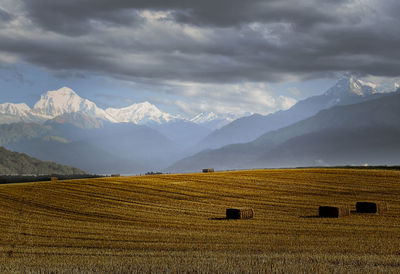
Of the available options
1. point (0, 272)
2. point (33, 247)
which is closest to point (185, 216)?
point (33, 247)

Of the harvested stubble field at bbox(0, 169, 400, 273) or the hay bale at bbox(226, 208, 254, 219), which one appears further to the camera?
the hay bale at bbox(226, 208, 254, 219)

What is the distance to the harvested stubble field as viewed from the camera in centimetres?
1872

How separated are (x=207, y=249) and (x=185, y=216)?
14161 mm

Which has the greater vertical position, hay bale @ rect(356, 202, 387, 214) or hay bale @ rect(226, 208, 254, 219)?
hay bale @ rect(356, 202, 387, 214)

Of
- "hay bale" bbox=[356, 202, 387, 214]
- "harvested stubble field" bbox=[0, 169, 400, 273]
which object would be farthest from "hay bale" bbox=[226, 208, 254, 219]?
"hay bale" bbox=[356, 202, 387, 214]

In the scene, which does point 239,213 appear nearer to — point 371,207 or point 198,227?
point 198,227

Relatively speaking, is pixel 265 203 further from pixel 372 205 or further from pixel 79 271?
pixel 79 271

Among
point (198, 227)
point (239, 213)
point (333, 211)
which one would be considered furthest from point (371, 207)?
point (198, 227)

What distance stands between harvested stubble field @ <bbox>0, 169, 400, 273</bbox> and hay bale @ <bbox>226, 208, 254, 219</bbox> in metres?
0.63

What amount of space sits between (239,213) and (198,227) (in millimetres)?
5039

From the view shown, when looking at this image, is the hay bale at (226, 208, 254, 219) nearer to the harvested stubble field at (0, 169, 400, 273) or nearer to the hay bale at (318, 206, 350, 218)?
the harvested stubble field at (0, 169, 400, 273)

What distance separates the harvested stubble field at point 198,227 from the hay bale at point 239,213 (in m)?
0.63

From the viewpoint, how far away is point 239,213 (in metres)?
35.6

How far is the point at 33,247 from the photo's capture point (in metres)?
25.1
